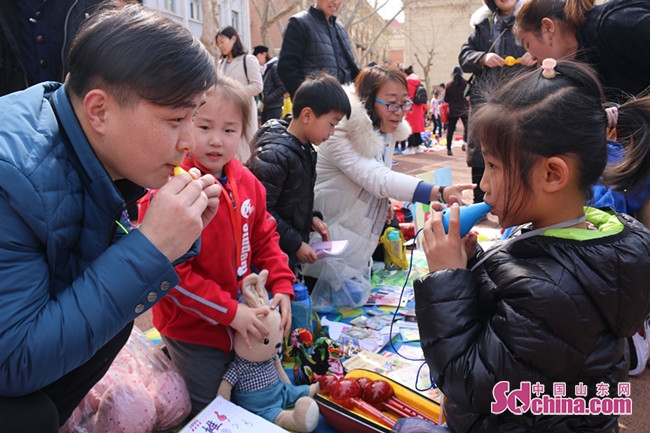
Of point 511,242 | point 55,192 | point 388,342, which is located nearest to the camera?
point 55,192

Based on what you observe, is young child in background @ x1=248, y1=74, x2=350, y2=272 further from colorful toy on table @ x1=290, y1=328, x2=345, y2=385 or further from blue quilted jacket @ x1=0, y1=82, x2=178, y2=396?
blue quilted jacket @ x1=0, y1=82, x2=178, y2=396

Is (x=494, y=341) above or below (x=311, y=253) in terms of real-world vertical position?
above

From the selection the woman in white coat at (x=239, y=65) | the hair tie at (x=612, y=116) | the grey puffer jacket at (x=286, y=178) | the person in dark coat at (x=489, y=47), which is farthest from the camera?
the woman in white coat at (x=239, y=65)

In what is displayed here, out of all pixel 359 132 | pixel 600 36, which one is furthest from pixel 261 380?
pixel 600 36

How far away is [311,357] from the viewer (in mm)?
2273

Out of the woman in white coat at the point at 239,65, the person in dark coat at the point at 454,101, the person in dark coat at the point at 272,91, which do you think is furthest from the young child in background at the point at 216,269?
the person in dark coat at the point at 454,101

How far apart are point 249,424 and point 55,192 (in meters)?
1.02

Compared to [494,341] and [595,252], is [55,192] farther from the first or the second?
[595,252]

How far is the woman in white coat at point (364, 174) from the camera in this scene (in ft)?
9.86

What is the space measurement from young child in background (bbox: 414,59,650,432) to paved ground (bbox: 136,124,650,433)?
34.8 inches

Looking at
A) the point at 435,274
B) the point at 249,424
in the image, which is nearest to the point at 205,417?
the point at 249,424

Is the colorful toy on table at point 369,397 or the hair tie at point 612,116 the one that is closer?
the hair tie at point 612,116

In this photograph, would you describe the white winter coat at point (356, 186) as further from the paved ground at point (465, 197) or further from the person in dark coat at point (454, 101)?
the person in dark coat at point (454, 101)

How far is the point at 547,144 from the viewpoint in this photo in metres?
1.22
